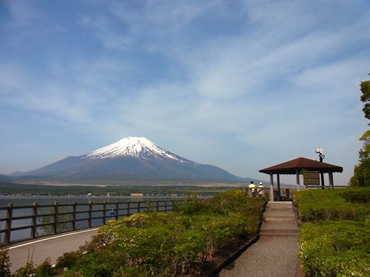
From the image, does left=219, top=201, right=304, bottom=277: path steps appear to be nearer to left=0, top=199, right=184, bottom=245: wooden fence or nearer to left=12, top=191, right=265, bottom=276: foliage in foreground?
left=12, top=191, right=265, bottom=276: foliage in foreground

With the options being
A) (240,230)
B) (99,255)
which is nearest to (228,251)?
(240,230)

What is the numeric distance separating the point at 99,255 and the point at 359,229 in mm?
4842

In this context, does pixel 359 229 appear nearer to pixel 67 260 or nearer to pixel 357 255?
pixel 357 255

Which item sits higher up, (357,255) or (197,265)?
(357,255)

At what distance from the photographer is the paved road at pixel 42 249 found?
7.80 metres

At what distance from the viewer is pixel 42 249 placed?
9.32m

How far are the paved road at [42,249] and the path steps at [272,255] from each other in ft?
14.3

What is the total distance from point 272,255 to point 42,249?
649 centimetres

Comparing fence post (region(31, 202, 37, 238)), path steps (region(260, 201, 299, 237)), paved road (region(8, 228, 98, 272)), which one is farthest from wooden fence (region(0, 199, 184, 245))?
path steps (region(260, 201, 299, 237))

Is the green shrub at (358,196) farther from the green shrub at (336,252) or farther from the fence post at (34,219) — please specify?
the fence post at (34,219)

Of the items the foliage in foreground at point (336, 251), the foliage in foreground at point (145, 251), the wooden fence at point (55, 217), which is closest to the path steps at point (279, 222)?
the foliage in foreground at point (145, 251)

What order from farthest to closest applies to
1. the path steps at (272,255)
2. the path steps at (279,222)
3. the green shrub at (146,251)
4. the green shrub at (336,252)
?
the path steps at (279,222), the path steps at (272,255), the green shrub at (146,251), the green shrub at (336,252)

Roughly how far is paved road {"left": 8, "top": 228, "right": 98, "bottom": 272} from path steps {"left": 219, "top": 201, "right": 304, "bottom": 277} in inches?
172

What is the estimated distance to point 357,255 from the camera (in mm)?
4293
